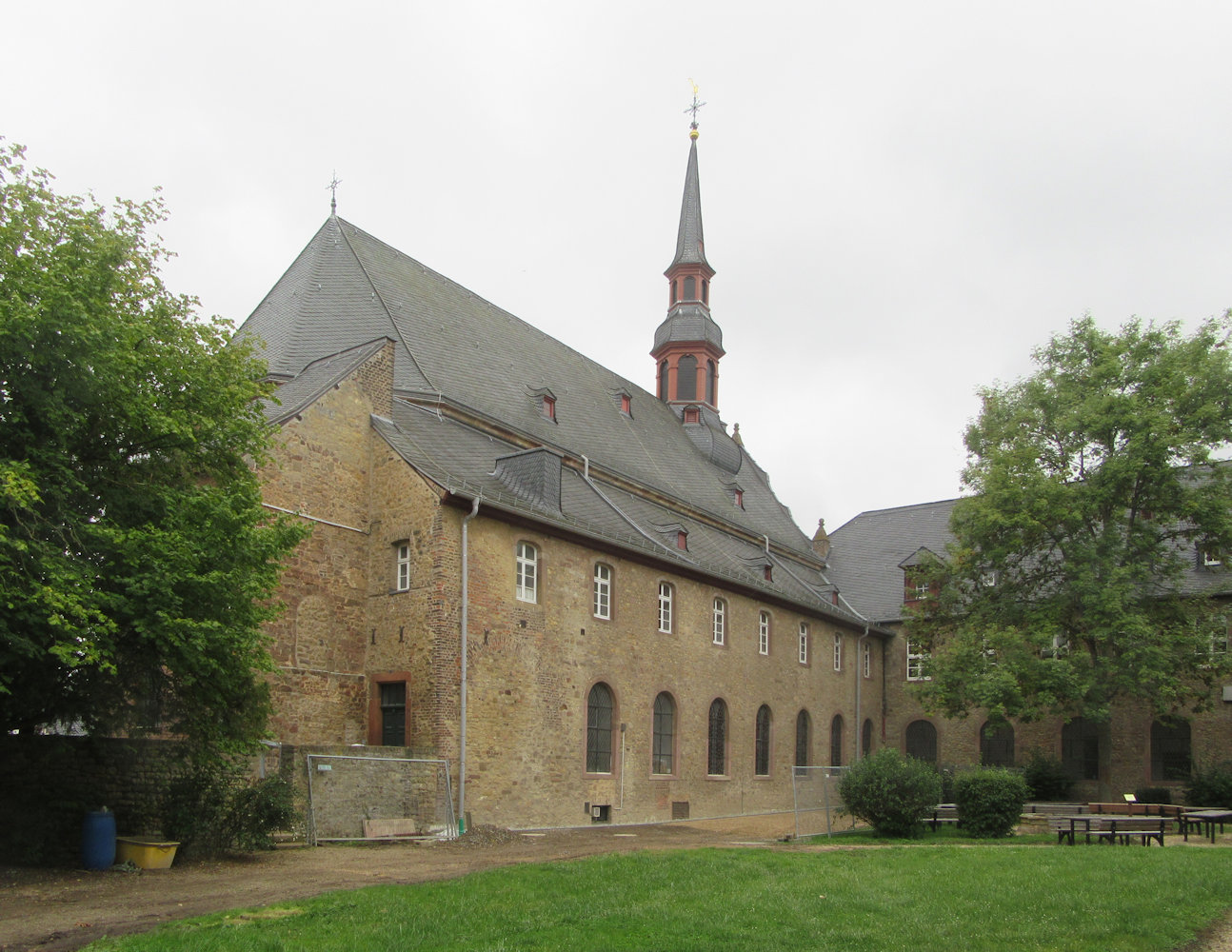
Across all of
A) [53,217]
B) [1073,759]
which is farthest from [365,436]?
[1073,759]

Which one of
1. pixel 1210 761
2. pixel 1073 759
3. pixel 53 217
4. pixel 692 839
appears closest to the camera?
pixel 53 217

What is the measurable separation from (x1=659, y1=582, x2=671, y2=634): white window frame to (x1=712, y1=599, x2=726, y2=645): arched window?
2.17 meters

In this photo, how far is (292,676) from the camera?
19.0 metres

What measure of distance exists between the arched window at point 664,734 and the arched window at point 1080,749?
44.4 feet

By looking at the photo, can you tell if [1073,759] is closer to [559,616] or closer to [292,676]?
[559,616]

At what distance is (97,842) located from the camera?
43.5 ft

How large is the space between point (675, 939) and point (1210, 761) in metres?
26.3

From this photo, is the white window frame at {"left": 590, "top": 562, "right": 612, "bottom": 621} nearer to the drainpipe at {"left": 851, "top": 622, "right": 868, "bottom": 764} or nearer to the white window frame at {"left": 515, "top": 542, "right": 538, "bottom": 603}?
the white window frame at {"left": 515, "top": 542, "right": 538, "bottom": 603}

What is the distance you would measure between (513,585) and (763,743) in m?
10.9

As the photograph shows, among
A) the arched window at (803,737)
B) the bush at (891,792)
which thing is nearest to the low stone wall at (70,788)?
the bush at (891,792)

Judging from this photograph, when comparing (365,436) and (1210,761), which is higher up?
(365,436)

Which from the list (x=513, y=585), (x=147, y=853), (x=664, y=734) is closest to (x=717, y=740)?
(x=664, y=734)

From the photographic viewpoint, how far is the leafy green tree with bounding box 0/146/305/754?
12.2 metres

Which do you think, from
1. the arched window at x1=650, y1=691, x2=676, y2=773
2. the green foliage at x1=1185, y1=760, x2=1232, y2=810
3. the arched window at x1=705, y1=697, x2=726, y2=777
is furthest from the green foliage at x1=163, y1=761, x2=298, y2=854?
the green foliage at x1=1185, y1=760, x2=1232, y2=810
